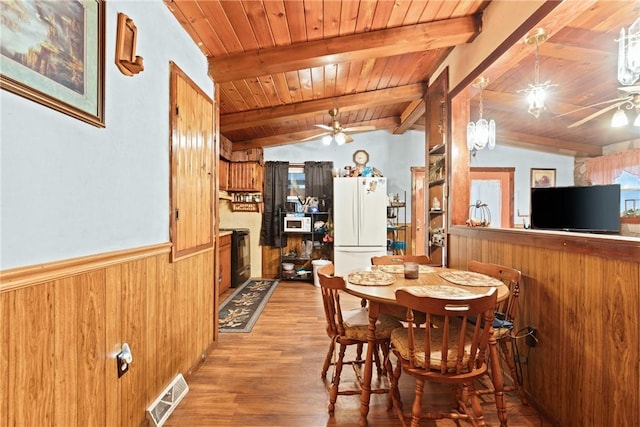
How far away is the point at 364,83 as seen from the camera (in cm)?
355

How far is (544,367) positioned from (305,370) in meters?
1.58

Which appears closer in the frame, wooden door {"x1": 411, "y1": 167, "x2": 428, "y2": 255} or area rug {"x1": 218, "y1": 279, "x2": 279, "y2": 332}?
area rug {"x1": 218, "y1": 279, "x2": 279, "y2": 332}

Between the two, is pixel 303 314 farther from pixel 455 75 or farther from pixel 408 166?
pixel 408 166

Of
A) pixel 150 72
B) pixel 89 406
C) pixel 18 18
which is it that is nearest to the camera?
pixel 18 18

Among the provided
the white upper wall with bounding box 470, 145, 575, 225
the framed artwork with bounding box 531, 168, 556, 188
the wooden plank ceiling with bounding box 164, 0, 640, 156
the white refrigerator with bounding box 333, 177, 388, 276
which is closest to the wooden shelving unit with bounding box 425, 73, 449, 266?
the wooden plank ceiling with bounding box 164, 0, 640, 156

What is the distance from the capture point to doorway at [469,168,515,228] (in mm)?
5539

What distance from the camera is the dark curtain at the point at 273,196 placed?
217 inches

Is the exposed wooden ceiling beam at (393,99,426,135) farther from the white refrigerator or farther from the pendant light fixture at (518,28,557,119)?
the pendant light fixture at (518,28,557,119)

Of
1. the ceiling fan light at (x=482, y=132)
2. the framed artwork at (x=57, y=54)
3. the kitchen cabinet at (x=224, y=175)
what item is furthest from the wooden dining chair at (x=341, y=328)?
the kitchen cabinet at (x=224, y=175)

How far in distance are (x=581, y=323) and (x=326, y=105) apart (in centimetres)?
331

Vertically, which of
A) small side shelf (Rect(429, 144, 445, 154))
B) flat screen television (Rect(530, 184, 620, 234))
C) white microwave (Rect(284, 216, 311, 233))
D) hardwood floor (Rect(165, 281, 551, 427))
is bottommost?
hardwood floor (Rect(165, 281, 551, 427))

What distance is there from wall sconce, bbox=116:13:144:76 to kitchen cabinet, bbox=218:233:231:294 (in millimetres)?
3170

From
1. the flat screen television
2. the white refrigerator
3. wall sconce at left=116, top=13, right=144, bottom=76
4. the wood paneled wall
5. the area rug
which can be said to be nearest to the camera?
the wood paneled wall

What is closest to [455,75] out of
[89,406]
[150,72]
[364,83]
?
[364,83]
